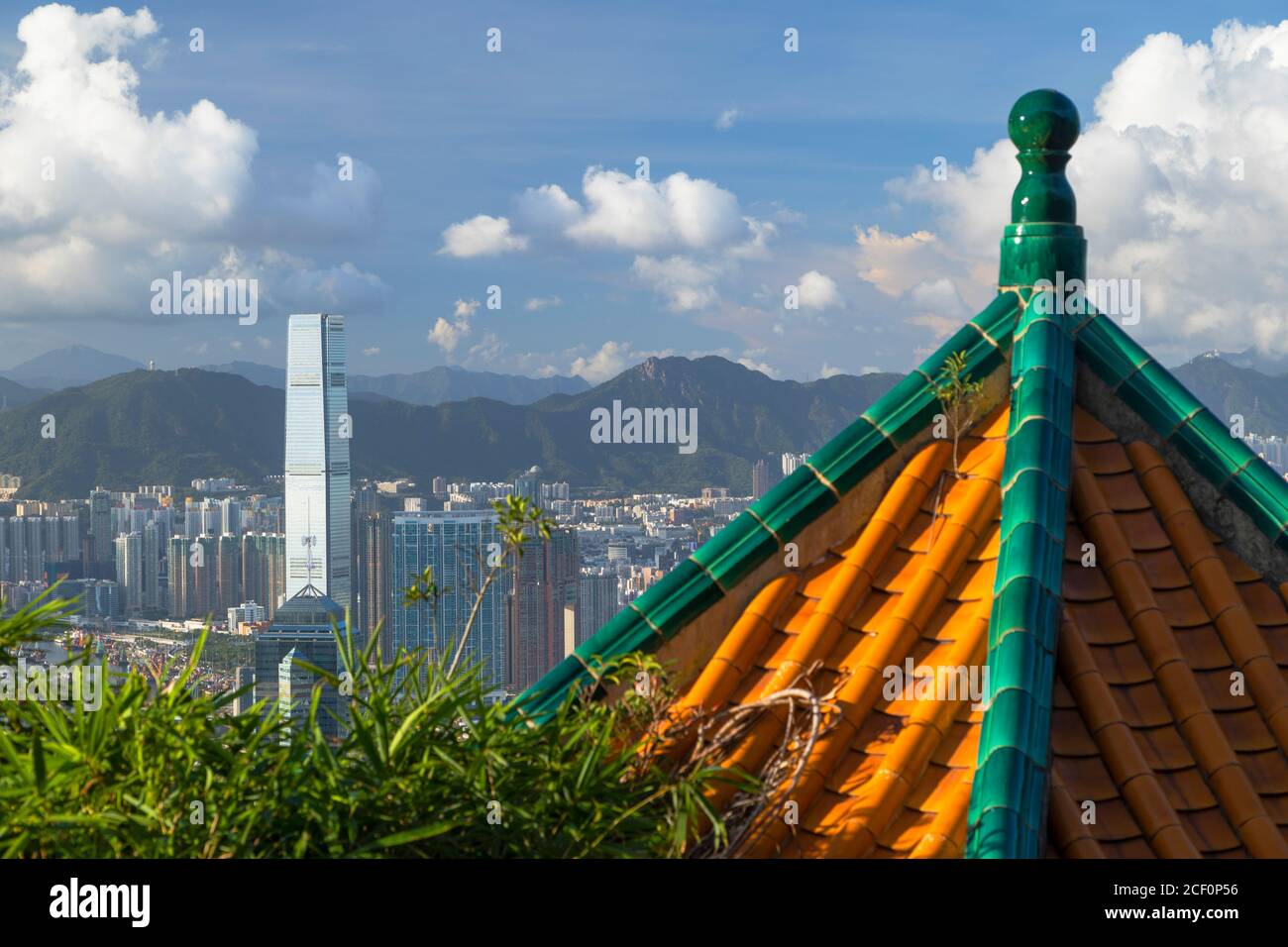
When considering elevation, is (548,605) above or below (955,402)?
below

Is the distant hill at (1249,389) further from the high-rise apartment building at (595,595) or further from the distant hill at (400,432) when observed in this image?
the distant hill at (400,432)

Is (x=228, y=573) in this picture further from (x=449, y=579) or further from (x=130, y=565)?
(x=449, y=579)

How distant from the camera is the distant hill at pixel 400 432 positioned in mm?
91312

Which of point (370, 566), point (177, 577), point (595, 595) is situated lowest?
point (595, 595)

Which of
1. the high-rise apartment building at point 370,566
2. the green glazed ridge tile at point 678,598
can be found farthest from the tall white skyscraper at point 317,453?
the green glazed ridge tile at point 678,598

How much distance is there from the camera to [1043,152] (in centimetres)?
586

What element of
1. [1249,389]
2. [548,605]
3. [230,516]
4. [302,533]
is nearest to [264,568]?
[302,533]

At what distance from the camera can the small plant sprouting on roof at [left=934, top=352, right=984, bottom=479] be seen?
5.52 meters

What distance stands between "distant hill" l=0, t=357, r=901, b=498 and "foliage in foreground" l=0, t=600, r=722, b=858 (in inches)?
3301

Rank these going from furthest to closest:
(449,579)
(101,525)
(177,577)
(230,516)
Answer: (230,516) < (101,525) < (177,577) < (449,579)

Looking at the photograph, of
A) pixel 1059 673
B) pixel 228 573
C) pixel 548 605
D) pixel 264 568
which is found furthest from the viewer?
pixel 228 573

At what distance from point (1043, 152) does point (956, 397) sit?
128cm

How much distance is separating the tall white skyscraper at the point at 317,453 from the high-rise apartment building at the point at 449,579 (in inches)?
167
